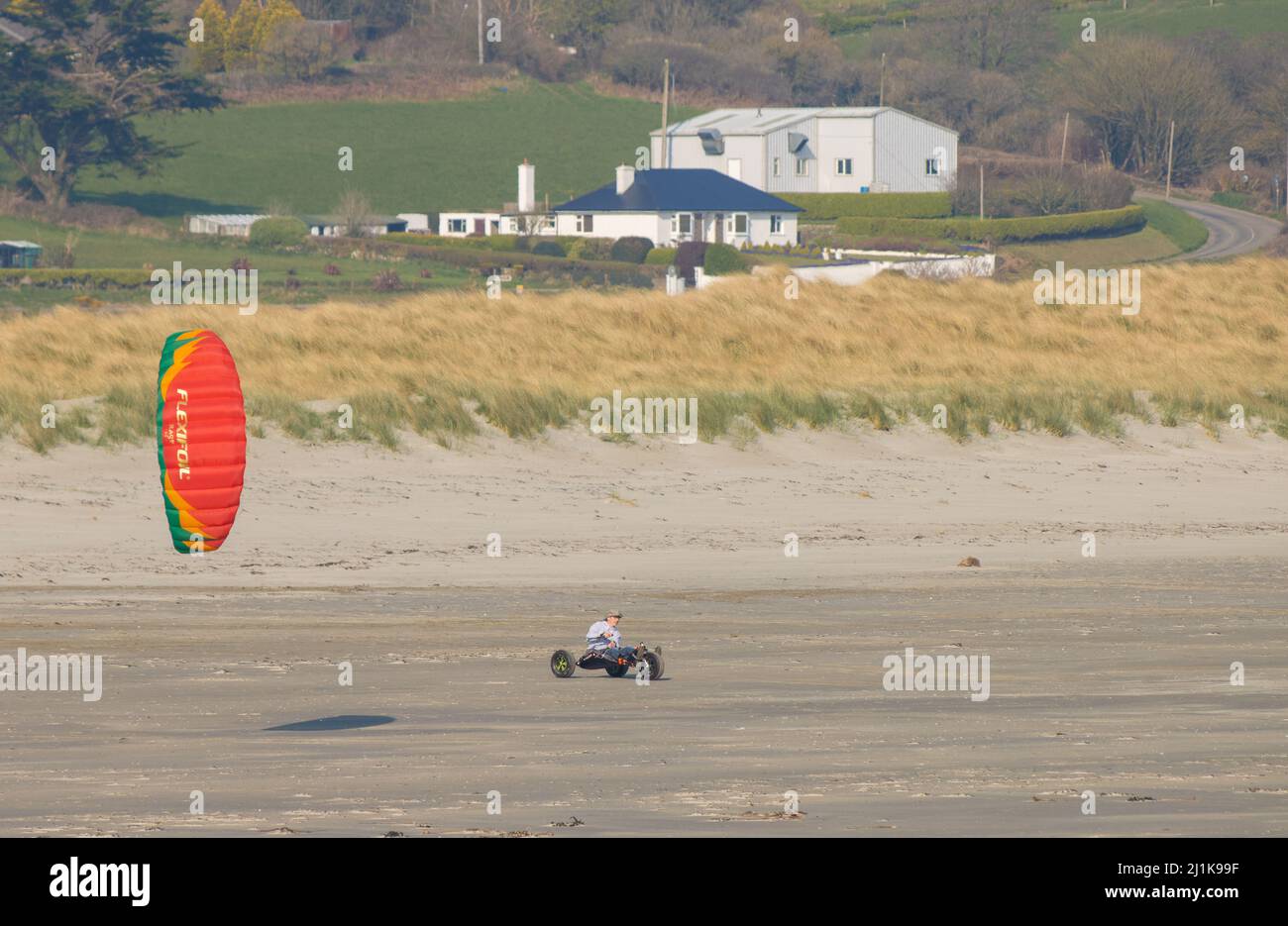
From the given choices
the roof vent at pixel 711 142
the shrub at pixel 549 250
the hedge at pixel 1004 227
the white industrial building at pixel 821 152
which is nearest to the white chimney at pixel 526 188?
the white industrial building at pixel 821 152

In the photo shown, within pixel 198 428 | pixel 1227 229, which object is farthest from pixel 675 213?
pixel 198 428

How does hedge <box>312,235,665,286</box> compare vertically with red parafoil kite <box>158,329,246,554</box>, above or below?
above

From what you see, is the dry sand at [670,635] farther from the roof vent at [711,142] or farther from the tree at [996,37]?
the tree at [996,37]

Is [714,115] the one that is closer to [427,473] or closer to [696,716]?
[427,473]

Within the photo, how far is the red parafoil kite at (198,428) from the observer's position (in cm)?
1542

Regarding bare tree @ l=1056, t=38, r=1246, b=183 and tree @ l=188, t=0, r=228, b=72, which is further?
tree @ l=188, t=0, r=228, b=72

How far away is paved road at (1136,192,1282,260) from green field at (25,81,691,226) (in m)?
31.3

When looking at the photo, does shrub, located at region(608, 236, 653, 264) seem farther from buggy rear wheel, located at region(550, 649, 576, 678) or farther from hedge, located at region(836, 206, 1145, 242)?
buggy rear wheel, located at region(550, 649, 576, 678)

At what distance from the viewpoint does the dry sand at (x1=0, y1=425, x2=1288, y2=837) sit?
9922 mm

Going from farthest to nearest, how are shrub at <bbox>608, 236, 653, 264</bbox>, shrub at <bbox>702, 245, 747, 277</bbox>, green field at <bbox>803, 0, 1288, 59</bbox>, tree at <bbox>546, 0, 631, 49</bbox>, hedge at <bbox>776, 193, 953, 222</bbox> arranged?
green field at <bbox>803, 0, 1288, 59</bbox>, tree at <bbox>546, 0, 631, 49</bbox>, hedge at <bbox>776, 193, 953, 222</bbox>, shrub at <bbox>608, 236, 653, 264</bbox>, shrub at <bbox>702, 245, 747, 277</bbox>

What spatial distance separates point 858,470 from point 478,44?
111m

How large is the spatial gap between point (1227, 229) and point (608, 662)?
299 feet

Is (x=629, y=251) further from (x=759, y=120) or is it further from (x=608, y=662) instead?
(x=608, y=662)

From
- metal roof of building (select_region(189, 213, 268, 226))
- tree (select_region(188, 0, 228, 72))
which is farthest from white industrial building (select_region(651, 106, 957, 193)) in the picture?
tree (select_region(188, 0, 228, 72))
